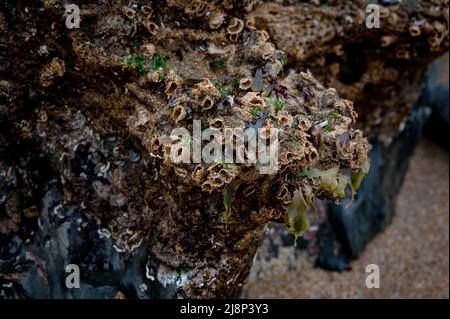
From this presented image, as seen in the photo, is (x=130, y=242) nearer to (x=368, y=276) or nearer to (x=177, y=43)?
(x=177, y=43)

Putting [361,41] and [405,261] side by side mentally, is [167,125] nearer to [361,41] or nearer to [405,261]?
[361,41]

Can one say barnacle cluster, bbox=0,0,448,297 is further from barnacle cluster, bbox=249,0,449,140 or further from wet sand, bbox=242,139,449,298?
wet sand, bbox=242,139,449,298

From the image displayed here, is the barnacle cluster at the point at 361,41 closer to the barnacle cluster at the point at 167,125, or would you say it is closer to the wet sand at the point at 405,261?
the barnacle cluster at the point at 167,125

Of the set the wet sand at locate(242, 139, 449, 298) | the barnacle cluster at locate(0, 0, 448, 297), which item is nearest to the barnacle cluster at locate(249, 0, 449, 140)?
the barnacle cluster at locate(0, 0, 448, 297)

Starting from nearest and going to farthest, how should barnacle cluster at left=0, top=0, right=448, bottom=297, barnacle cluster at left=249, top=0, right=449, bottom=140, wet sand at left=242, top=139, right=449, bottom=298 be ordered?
barnacle cluster at left=0, top=0, right=448, bottom=297 < barnacle cluster at left=249, top=0, right=449, bottom=140 < wet sand at left=242, top=139, right=449, bottom=298

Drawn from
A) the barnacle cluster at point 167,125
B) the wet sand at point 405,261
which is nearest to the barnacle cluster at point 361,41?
the barnacle cluster at point 167,125
